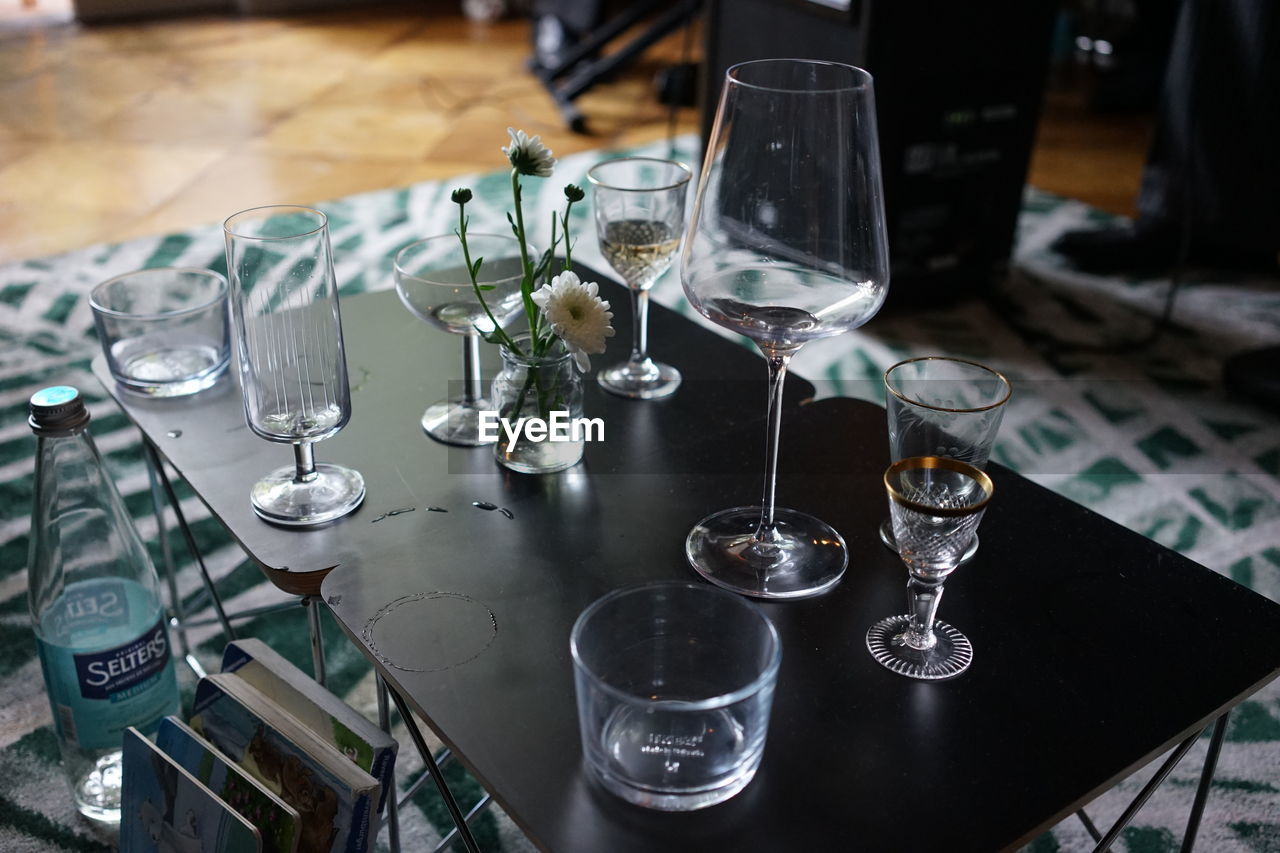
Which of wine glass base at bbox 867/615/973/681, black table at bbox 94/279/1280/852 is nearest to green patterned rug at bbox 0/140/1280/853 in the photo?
black table at bbox 94/279/1280/852

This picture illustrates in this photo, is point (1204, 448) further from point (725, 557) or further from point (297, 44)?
point (297, 44)

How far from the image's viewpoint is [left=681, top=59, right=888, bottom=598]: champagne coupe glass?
694 millimetres

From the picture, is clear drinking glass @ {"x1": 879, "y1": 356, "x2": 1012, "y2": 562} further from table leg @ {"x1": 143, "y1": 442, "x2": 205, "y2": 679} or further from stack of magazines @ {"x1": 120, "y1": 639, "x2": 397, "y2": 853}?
table leg @ {"x1": 143, "y1": 442, "x2": 205, "y2": 679}

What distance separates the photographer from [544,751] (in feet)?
2.24

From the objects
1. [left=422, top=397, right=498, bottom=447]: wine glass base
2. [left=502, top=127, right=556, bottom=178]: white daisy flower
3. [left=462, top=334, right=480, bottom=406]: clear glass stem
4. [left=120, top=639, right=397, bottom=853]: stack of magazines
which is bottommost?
[left=120, top=639, right=397, bottom=853]: stack of magazines

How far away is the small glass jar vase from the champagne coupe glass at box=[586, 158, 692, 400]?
0.13 metres

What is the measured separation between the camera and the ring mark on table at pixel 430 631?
761 millimetres

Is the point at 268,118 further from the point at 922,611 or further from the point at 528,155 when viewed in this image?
the point at 922,611

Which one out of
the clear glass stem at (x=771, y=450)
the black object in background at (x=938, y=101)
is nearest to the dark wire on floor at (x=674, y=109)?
the black object in background at (x=938, y=101)

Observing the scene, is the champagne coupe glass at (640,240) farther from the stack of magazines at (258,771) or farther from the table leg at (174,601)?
the table leg at (174,601)

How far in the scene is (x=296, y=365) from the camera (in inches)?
35.7

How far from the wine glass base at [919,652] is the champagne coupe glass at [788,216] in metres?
0.06

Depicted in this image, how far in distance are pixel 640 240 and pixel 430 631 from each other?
423 mm

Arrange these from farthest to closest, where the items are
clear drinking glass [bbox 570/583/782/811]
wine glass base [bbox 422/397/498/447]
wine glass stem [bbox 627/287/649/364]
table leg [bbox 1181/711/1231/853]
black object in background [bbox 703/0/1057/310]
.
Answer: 1. black object in background [bbox 703/0/1057/310]
2. wine glass stem [bbox 627/287/649/364]
3. wine glass base [bbox 422/397/498/447]
4. table leg [bbox 1181/711/1231/853]
5. clear drinking glass [bbox 570/583/782/811]
